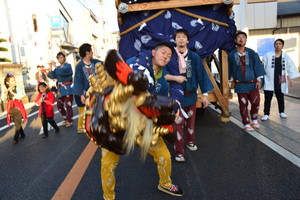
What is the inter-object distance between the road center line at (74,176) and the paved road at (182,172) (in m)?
0.03

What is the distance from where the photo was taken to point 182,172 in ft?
9.48

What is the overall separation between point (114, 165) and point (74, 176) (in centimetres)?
108

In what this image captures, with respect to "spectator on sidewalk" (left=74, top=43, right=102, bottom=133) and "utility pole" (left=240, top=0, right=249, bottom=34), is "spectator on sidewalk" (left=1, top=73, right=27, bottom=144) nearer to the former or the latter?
"spectator on sidewalk" (left=74, top=43, right=102, bottom=133)

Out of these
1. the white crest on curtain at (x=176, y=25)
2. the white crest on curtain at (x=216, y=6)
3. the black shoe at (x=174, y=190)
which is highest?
the white crest on curtain at (x=216, y=6)

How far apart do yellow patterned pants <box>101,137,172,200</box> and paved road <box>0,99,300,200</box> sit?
0.20m

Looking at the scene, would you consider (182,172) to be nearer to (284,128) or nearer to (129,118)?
(129,118)

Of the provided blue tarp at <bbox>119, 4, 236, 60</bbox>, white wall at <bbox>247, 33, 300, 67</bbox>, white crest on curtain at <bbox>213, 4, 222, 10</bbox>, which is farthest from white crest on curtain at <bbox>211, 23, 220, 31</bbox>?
white wall at <bbox>247, 33, 300, 67</bbox>

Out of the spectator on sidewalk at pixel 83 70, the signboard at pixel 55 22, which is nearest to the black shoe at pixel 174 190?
the spectator on sidewalk at pixel 83 70

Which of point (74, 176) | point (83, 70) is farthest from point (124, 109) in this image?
point (83, 70)

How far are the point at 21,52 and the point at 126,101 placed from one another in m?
18.2

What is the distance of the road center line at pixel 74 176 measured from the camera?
2482 mm

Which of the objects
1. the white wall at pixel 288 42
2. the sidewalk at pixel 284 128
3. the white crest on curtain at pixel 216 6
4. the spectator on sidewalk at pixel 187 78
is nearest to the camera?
the spectator on sidewalk at pixel 187 78

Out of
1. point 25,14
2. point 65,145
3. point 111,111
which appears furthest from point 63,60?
point 25,14

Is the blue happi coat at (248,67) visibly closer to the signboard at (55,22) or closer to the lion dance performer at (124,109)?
the lion dance performer at (124,109)
